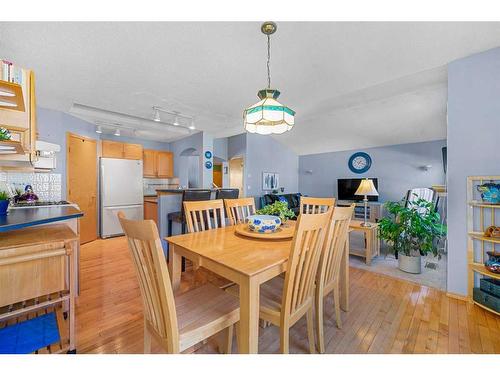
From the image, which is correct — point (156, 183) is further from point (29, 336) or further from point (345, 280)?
point (345, 280)

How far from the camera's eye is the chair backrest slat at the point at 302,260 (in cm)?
110

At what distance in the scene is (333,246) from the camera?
1475 mm

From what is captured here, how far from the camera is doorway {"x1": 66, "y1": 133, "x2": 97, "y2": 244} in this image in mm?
3629

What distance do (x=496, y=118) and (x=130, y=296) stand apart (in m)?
3.74

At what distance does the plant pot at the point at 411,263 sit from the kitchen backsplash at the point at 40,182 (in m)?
4.96

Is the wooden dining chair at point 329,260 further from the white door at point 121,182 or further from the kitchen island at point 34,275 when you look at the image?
the white door at point 121,182

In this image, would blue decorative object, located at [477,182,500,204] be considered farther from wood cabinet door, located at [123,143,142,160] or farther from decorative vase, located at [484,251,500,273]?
wood cabinet door, located at [123,143,142,160]

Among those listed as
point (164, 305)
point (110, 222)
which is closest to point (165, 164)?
point (110, 222)

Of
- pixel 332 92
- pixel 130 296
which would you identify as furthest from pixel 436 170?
pixel 130 296

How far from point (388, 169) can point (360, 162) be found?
716 mm

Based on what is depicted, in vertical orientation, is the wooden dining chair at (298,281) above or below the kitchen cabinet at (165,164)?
below

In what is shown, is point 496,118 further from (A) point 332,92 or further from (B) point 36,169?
(B) point 36,169

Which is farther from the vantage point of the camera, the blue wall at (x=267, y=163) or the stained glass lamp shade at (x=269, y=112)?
the blue wall at (x=267, y=163)

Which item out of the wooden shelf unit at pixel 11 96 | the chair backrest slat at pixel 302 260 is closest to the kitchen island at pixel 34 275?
the wooden shelf unit at pixel 11 96
